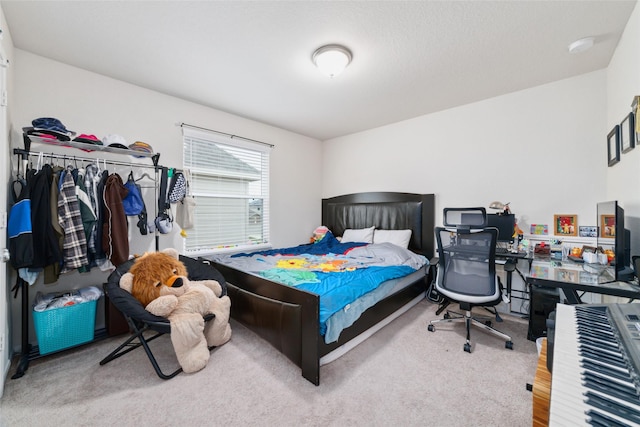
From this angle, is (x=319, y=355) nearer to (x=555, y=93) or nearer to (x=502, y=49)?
(x=502, y=49)

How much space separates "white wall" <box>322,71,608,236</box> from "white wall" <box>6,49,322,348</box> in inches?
64.0

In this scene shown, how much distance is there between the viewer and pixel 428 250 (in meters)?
3.67

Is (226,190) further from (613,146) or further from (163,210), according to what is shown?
(613,146)

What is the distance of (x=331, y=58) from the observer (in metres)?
2.23

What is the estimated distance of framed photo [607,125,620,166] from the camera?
2.19 metres

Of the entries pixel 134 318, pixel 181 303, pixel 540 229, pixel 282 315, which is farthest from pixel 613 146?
pixel 134 318

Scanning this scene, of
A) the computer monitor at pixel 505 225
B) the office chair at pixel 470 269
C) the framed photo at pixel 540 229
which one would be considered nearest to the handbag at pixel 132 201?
the office chair at pixel 470 269

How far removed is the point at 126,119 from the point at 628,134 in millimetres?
4387

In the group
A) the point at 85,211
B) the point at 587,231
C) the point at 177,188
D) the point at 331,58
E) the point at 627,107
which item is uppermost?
the point at 331,58

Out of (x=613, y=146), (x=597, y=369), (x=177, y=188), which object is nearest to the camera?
(x=597, y=369)

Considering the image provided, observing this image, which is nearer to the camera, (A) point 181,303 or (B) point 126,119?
(A) point 181,303

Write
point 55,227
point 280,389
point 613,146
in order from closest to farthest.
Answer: point 280,389, point 55,227, point 613,146

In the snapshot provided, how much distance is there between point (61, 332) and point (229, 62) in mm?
2642

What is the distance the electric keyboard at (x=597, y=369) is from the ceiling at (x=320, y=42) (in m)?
1.94
